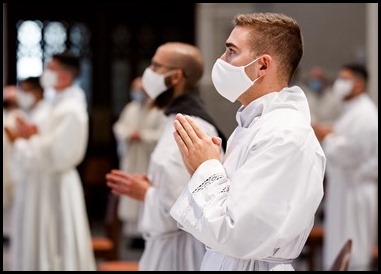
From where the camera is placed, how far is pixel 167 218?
3.50 m

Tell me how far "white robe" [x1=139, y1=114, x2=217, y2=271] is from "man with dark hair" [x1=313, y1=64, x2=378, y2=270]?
3033mm

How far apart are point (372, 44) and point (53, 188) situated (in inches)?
165

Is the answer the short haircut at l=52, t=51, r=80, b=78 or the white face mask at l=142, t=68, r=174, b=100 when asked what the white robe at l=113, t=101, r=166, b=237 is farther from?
the white face mask at l=142, t=68, r=174, b=100

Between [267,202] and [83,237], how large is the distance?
360 centimetres

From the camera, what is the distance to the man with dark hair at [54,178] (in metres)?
5.75

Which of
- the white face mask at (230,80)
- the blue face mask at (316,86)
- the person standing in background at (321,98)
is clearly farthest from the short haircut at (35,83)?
the white face mask at (230,80)

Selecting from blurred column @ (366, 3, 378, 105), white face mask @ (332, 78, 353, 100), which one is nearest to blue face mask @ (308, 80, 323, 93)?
blurred column @ (366, 3, 378, 105)

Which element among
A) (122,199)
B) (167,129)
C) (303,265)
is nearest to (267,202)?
(167,129)

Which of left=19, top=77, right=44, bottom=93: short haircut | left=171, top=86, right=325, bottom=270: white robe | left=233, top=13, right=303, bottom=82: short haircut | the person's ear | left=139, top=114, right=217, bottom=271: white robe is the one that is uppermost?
left=233, top=13, right=303, bottom=82: short haircut

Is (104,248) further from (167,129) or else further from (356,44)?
(356,44)

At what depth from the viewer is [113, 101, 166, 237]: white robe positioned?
7.79 metres

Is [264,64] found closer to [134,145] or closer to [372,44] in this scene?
[134,145]

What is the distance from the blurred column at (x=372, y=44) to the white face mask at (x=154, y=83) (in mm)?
5057

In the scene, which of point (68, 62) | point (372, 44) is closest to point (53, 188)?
point (68, 62)
